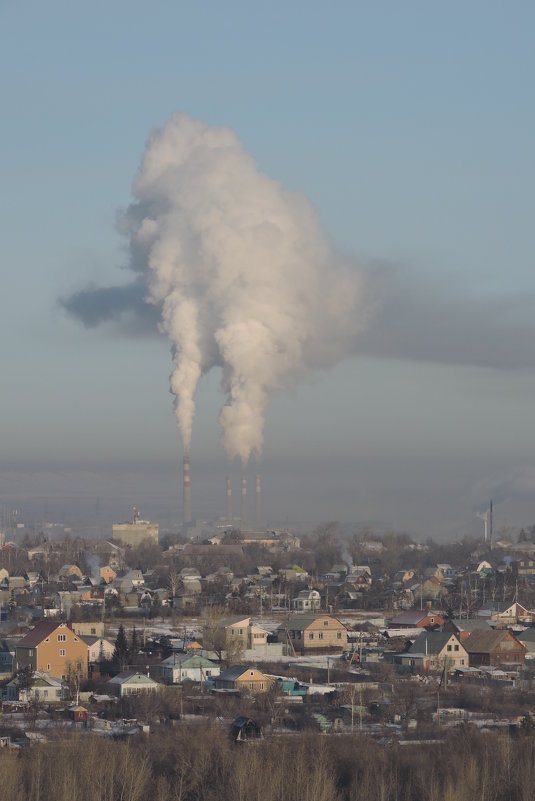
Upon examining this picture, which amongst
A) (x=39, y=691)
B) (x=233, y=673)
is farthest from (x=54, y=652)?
(x=233, y=673)

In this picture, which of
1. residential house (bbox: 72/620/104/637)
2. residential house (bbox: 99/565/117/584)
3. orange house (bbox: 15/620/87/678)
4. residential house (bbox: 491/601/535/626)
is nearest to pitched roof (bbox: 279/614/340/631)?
residential house (bbox: 72/620/104/637)

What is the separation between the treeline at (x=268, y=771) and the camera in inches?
604

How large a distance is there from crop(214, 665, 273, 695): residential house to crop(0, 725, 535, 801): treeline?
6.02 metres

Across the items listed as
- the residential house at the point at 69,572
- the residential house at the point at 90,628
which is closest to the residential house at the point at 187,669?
the residential house at the point at 90,628

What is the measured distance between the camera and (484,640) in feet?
96.0

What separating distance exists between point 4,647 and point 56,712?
694 centimetres

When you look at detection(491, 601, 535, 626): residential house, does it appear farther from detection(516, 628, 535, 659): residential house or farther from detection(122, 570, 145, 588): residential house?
detection(122, 570, 145, 588): residential house

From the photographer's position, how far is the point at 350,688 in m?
23.4

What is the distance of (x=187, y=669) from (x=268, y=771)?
9.90 meters

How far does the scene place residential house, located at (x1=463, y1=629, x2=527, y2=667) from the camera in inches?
1131

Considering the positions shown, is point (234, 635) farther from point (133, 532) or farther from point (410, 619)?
point (133, 532)

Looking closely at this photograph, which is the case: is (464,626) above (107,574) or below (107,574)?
below

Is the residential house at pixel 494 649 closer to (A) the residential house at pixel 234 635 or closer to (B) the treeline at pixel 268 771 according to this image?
(A) the residential house at pixel 234 635

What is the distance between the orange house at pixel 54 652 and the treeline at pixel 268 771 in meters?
8.36
